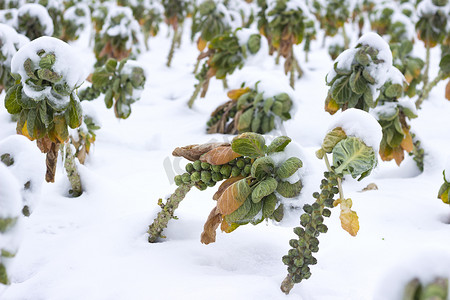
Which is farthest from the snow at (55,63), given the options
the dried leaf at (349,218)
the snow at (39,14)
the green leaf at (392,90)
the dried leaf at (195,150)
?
the snow at (39,14)

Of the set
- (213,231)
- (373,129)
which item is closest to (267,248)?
(213,231)

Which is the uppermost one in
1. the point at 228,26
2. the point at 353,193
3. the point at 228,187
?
the point at 228,187

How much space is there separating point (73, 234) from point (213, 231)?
1.39ft

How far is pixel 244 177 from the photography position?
0.76m

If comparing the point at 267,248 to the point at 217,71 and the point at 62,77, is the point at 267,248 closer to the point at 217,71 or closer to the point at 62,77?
the point at 62,77

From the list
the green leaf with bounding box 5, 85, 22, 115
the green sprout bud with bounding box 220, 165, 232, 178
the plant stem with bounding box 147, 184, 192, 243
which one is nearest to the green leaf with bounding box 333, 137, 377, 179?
the green sprout bud with bounding box 220, 165, 232, 178

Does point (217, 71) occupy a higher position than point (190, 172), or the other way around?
point (190, 172)

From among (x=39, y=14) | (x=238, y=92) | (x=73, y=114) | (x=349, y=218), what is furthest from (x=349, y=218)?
(x=39, y=14)

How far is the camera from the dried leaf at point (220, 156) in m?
0.73

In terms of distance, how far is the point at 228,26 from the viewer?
8.13 feet

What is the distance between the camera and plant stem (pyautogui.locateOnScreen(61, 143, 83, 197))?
1.08 meters

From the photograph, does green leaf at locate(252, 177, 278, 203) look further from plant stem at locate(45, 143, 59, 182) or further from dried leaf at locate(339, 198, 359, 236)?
plant stem at locate(45, 143, 59, 182)

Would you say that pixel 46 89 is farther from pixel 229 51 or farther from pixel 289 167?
pixel 229 51

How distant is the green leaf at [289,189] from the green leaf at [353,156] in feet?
0.28
